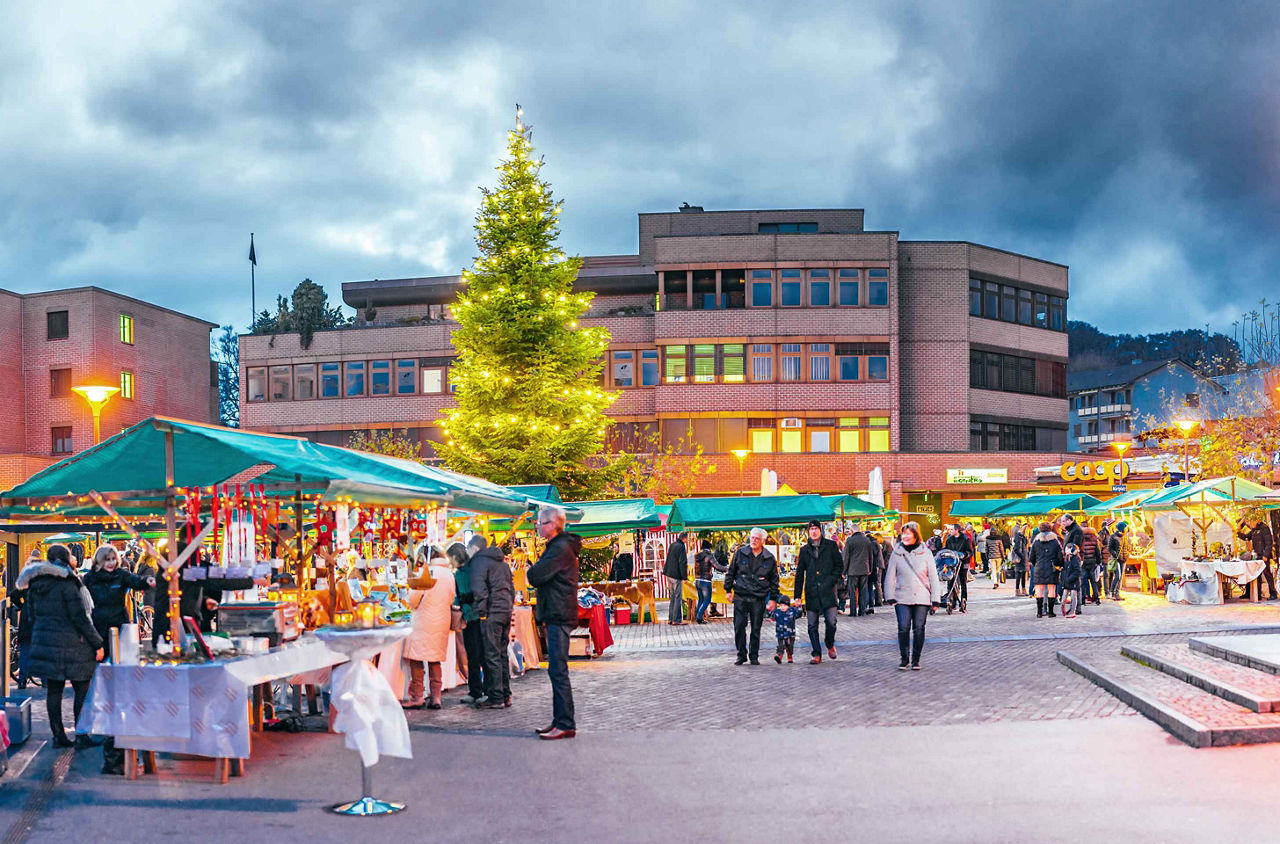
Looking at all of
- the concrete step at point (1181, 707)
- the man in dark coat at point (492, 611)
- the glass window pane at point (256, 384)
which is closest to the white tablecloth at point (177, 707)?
the man in dark coat at point (492, 611)

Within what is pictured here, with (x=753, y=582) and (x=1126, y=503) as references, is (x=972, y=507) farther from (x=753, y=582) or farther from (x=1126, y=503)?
(x=753, y=582)

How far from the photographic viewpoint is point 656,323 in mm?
53250

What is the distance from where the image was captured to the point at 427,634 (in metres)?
13.5

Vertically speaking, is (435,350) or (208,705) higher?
(435,350)

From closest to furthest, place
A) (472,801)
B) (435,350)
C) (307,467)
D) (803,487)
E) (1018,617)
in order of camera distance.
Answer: (472,801) → (307,467) → (1018,617) → (803,487) → (435,350)

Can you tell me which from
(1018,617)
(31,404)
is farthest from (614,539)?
(31,404)

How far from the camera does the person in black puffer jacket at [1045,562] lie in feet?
79.7

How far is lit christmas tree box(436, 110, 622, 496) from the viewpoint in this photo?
103 feet

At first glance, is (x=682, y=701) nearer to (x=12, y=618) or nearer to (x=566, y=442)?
(x=12, y=618)

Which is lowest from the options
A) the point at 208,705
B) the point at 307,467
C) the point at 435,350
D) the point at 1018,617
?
the point at 1018,617

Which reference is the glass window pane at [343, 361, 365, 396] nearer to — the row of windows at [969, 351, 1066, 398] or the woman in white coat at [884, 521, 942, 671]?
the row of windows at [969, 351, 1066, 398]

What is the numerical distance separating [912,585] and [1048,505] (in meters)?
27.4

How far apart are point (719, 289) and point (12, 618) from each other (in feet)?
129

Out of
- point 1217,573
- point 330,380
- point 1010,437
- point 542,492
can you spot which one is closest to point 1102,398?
point 1010,437
